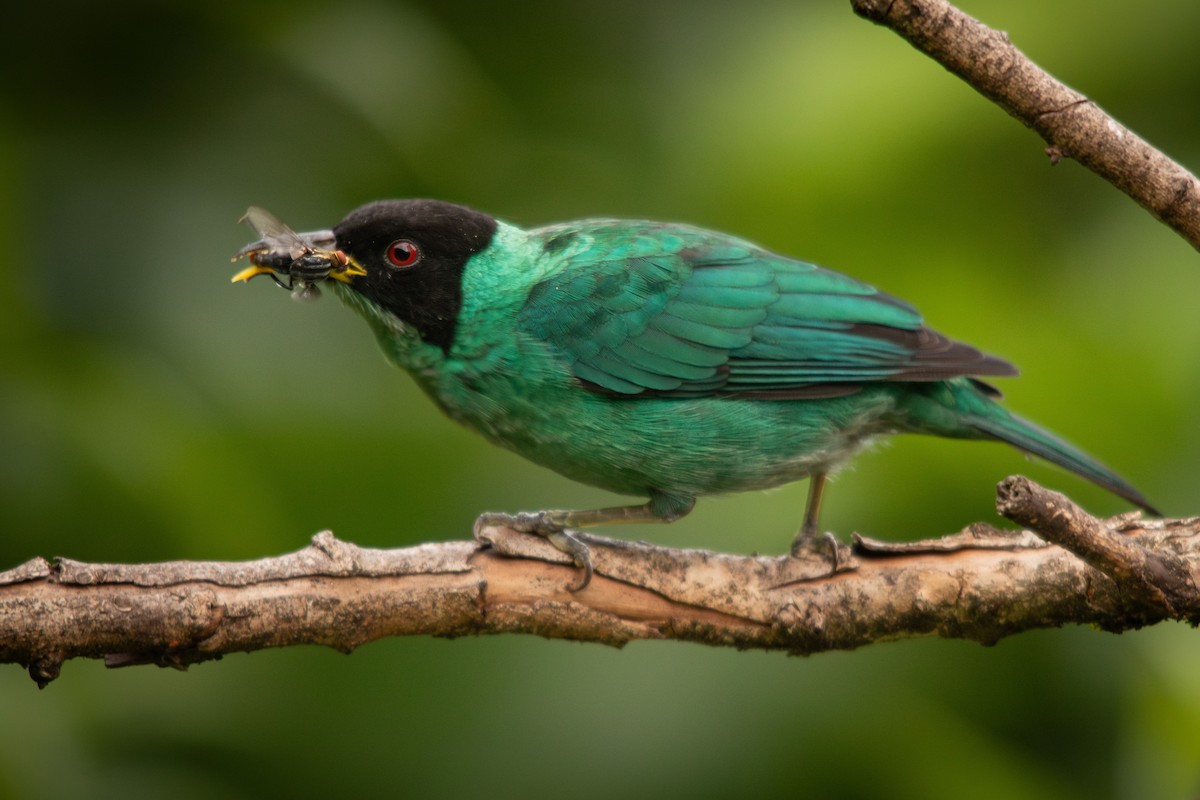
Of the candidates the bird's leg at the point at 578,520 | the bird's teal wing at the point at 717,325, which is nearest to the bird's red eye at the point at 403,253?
the bird's teal wing at the point at 717,325

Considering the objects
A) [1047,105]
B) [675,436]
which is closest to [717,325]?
[675,436]

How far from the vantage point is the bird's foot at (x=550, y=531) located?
13.5ft

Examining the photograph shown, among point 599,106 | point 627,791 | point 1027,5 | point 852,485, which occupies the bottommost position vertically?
point 627,791

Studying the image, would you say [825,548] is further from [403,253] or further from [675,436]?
[403,253]

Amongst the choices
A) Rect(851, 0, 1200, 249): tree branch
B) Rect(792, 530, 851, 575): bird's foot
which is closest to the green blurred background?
Rect(792, 530, 851, 575): bird's foot

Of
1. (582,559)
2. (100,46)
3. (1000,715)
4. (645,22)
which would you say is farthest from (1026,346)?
(100,46)

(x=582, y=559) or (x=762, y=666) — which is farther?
(x=762, y=666)

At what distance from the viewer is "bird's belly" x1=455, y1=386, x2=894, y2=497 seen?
15.0 feet

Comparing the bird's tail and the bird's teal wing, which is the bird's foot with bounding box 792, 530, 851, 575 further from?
the bird's tail

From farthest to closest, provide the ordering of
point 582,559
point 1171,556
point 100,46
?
point 100,46 → point 582,559 → point 1171,556

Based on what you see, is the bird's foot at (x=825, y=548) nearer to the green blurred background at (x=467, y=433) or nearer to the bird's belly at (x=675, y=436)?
the bird's belly at (x=675, y=436)

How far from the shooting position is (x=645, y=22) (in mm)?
7676

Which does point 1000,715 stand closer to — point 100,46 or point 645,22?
point 645,22

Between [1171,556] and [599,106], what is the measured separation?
14.3ft
